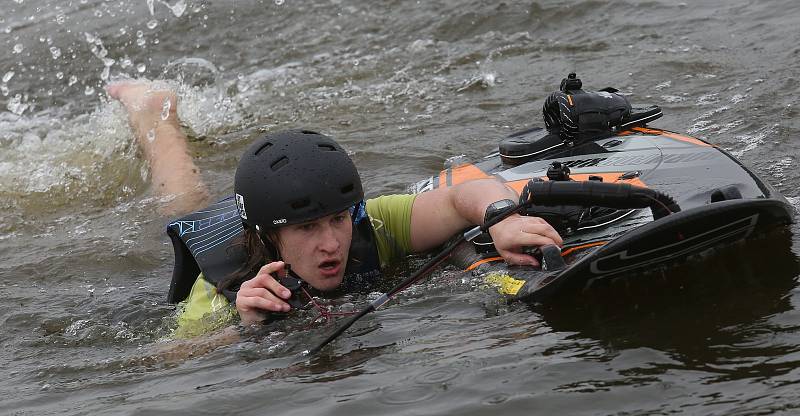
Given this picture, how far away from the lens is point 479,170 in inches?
244

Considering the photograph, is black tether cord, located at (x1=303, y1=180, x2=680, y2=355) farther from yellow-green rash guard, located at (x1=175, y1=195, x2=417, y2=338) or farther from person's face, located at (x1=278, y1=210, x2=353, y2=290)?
yellow-green rash guard, located at (x1=175, y1=195, x2=417, y2=338)

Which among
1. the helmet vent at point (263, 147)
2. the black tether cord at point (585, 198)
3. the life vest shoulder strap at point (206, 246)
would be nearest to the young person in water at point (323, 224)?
the helmet vent at point (263, 147)

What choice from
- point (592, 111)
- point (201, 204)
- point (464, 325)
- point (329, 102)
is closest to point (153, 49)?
point (329, 102)

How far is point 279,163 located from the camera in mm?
4953

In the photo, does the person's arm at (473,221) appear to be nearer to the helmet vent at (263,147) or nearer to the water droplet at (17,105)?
the helmet vent at (263,147)

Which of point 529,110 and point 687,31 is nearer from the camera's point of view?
point 529,110

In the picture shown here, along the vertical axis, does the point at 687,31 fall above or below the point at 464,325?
above

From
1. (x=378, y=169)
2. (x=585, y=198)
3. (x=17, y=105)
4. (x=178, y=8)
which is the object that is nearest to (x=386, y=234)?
(x=585, y=198)

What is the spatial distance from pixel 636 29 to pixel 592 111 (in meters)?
4.75

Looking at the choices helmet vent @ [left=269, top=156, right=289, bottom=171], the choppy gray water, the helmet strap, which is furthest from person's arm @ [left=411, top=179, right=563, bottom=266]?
helmet vent @ [left=269, top=156, right=289, bottom=171]

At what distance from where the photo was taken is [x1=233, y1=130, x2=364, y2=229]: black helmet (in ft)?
15.9

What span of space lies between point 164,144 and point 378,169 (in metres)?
1.85

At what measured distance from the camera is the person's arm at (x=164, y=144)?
7.97m

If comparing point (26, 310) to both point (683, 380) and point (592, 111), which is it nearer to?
point (592, 111)
